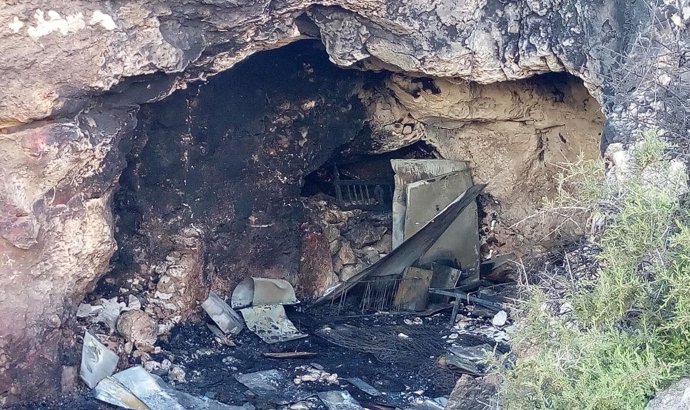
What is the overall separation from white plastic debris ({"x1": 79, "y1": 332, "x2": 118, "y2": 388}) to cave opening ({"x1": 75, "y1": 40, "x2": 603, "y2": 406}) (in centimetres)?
24

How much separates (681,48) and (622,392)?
200 cm

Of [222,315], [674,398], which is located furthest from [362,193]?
[674,398]

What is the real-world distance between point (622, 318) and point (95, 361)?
2.92m

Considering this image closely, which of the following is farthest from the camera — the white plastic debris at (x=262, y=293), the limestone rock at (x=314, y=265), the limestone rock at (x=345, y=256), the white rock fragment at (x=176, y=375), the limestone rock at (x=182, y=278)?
the limestone rock at (x=345, y=256)

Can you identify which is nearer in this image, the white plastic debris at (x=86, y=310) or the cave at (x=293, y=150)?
the white plastic debris at (x=86, y=310)

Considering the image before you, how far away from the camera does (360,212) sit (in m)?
6.70

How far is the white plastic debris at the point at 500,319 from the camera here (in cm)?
588

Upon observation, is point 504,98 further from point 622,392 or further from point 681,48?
point 622,392

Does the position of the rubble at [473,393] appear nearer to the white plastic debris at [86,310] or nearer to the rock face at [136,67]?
the rock face at [136,67]

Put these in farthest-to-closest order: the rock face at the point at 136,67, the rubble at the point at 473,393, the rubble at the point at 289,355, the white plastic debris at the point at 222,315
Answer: the white plastic debris at the point at 222,315 → the rubble at the point at 289,355 → the rubble at the point at 473,393 → the rock face at the point at 136,67

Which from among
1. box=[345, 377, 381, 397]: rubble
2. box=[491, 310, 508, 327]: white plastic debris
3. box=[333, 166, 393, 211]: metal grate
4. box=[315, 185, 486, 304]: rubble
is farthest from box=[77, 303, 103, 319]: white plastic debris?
box=[491, 310, 508, 327]: white plastic debris

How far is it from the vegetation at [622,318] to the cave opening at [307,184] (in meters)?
1.60

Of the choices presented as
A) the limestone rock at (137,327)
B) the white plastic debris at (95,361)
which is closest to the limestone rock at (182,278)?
the limestone rock at (137,327)

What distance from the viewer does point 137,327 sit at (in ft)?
16.8
